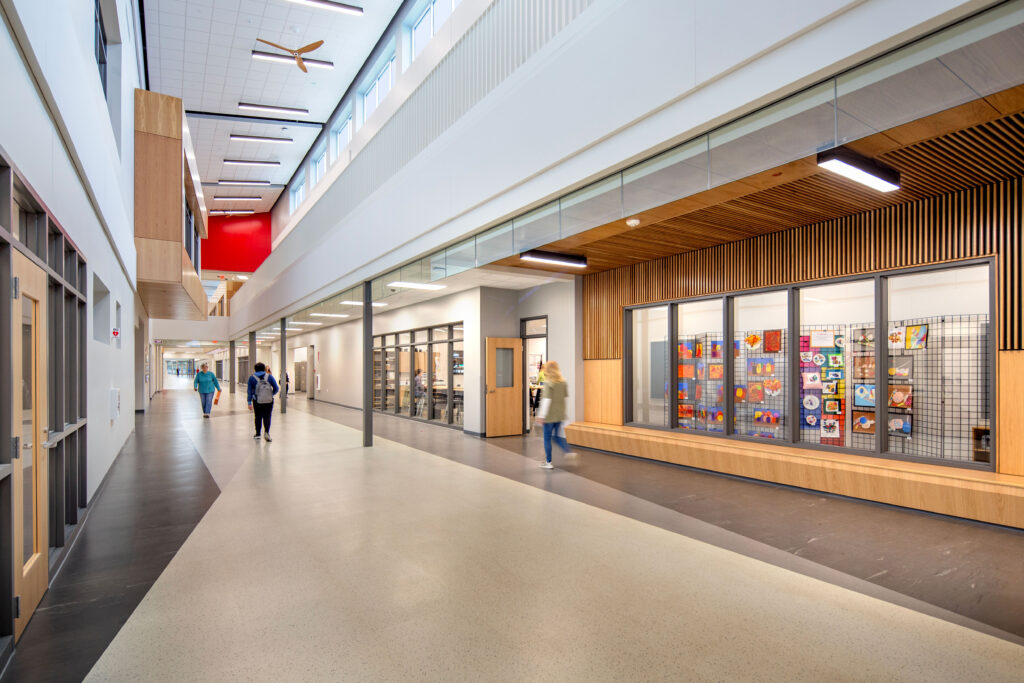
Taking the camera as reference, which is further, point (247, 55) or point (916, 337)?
point (247, 55)

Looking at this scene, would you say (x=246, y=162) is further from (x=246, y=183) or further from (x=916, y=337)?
(x=916, y=337)

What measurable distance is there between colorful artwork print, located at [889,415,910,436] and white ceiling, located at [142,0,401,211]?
12.5 metres

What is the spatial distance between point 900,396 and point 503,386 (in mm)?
7192

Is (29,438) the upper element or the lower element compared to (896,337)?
lower

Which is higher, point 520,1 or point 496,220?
point 520,1

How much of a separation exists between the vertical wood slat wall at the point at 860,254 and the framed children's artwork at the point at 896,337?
0.79 m

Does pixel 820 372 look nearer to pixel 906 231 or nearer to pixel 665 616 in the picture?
pixel 906 231

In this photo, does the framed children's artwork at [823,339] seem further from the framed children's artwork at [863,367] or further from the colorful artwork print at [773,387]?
the colorful artwork print at [773,387]

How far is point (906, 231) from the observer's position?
5926mm

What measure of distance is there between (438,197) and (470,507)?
4.18 meters

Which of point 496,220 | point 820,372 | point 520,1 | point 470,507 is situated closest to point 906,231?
point 820,372

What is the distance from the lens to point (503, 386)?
11727mm

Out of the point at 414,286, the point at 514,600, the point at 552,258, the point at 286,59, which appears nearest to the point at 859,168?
the point at 514,600

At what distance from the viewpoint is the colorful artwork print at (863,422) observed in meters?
6.50
